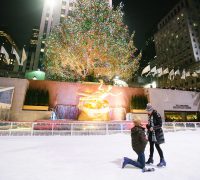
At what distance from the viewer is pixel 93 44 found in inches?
867

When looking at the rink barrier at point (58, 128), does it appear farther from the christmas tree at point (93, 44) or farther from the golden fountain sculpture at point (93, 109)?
the christmas tree at point (93, 44)

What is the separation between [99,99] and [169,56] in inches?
2975

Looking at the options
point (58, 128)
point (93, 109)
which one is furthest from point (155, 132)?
point (93, 109)

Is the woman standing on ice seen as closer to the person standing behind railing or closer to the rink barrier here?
the person standing behind railing

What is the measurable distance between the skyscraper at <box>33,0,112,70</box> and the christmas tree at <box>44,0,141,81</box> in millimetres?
31195

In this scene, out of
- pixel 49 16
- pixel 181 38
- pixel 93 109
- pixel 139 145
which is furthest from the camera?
pixel 181 38

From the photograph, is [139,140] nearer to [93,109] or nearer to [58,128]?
[58,128]

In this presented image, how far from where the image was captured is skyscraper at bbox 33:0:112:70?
54188 millimetres

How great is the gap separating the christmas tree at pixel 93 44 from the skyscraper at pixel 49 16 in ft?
102

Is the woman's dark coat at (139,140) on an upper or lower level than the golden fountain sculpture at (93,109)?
lower

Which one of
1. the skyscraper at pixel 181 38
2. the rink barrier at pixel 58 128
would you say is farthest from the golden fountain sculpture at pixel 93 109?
the skyscraper at pixel 181 38

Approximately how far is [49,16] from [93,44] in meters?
43.2

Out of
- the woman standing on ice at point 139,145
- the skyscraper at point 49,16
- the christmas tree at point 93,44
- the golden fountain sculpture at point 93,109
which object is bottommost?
the woman standing on ice at point 139,145

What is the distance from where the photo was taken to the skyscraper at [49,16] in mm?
54188
